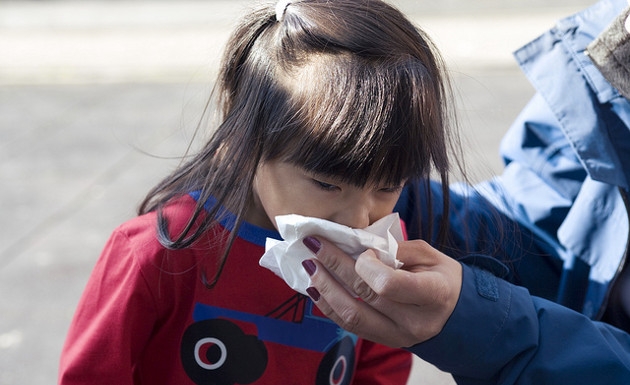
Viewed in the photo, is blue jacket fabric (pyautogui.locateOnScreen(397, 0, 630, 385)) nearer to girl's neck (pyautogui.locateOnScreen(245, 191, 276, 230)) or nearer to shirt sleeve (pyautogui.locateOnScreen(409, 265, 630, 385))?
shirt sleeve (pyautogui.locateOnScreen(409, 265, 630, 385))

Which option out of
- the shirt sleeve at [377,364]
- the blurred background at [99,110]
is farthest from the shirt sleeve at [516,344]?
the blurred background at [99,110]

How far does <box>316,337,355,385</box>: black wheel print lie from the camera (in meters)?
1.75

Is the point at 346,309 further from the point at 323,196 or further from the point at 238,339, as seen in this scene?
the point at 238,339

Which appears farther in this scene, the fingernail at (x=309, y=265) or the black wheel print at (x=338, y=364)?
the black wheel print at (x=338, y=364)

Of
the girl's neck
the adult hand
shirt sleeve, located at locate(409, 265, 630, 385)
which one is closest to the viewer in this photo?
the adult hand

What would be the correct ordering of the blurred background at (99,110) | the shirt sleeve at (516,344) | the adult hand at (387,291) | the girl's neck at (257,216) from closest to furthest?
the adult hand at (387,291) < the shirt sleeve at (516,344) < the girl's neck at (257,216) < the blurred background at (99,110)

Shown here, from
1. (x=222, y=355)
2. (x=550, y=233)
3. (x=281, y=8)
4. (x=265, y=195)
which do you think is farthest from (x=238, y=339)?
(x=550, y=233)

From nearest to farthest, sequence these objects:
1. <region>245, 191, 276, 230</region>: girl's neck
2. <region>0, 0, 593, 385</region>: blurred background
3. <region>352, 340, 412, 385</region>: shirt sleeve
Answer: <region>245, 191, 276, 230</region>: girl's neck < <region>352, 340, 412, 385</region>: shirt sleeve < <region>0, 0, 593, 385</region>: blurred background

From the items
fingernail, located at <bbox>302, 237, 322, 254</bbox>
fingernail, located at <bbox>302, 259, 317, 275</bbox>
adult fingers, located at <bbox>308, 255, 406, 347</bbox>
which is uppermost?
fingernail, located at <bbox>302, 237, 322, 254</bbox>

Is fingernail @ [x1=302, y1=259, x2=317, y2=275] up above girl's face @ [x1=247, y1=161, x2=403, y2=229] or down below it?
below

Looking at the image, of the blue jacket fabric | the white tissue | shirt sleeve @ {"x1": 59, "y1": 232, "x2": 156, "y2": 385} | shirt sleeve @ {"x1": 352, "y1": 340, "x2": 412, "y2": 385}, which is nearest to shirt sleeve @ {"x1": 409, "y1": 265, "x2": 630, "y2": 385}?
the blue jacket fabric

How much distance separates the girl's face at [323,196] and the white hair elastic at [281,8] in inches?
11.3

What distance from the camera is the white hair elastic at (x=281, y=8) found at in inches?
62.8

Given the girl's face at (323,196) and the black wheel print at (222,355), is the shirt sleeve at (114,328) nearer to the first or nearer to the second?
the black wheel print at (222,355)
